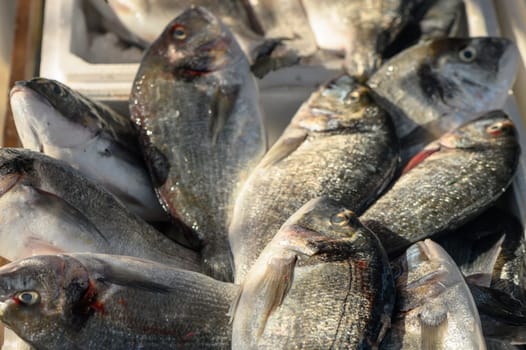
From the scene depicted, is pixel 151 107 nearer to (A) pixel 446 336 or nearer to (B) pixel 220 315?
(B) pixel 220 315

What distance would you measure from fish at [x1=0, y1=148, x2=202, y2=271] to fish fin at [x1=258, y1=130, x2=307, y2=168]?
35cm

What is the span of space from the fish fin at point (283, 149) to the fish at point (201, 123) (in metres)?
0.05

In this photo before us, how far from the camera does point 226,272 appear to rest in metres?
1.66

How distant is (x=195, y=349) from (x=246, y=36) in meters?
1.29

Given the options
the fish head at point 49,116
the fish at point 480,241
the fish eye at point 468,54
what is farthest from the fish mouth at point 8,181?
the fish eye at point 468,54

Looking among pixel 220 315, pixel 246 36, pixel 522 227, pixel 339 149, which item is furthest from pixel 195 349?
pixel 246 36

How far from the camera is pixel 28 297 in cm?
127

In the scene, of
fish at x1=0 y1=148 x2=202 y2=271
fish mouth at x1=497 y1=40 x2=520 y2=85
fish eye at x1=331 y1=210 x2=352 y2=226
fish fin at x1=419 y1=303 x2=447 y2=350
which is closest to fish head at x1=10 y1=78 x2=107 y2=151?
fish at x1=0 y1=148 x2=202 y2=271

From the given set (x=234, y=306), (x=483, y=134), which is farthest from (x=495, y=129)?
(x=234, y=306)

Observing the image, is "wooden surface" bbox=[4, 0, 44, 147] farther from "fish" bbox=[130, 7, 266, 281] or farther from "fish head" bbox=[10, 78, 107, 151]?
"fish" bbox=[130, 7, 266, 281]

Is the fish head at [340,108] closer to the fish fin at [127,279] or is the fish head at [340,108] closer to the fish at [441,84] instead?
the fish at [441,84]

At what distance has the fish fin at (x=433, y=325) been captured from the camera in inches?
53.7

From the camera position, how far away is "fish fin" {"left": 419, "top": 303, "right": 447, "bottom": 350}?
1365 millimetres

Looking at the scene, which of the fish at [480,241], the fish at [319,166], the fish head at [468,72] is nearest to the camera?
the fish at [319,166]
